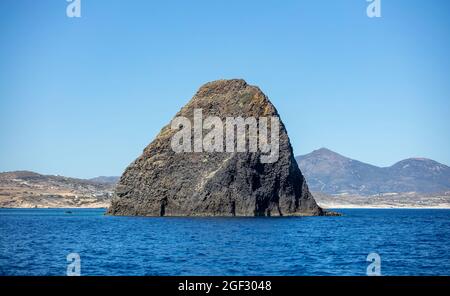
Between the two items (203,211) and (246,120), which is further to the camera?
(246,120)

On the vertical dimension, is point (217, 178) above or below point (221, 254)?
above

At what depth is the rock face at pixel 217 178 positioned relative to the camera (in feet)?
430

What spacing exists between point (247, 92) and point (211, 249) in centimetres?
9251

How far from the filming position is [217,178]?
13050cm

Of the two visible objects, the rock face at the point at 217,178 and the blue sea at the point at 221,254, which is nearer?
the blue sea at the point at 221,254

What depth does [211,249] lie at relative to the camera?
57.1 meters

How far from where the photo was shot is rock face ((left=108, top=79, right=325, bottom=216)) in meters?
131

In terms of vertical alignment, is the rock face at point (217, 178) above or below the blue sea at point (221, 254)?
above

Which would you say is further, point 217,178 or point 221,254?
point 217,178

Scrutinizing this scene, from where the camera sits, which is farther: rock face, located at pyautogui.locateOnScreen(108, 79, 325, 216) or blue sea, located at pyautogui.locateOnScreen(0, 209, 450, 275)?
rock face, located at pyautogui.locateOnScreen(108, 79, 325, 216)

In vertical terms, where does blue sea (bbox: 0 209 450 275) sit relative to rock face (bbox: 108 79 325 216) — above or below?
below
